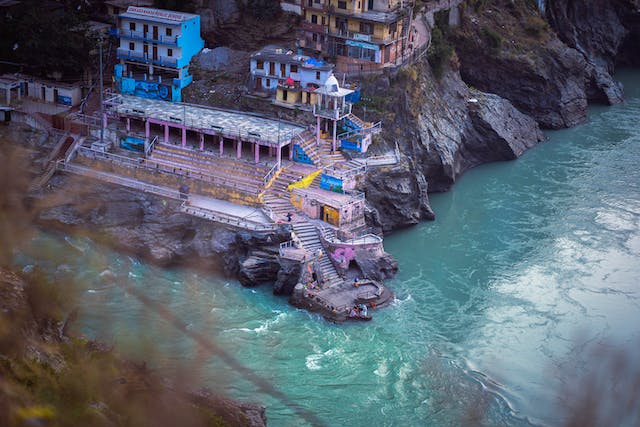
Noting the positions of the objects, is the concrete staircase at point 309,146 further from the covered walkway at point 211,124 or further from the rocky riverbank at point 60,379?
the rocky riverbank at point 60,379

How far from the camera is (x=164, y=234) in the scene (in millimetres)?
44281

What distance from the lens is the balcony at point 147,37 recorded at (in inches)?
2041

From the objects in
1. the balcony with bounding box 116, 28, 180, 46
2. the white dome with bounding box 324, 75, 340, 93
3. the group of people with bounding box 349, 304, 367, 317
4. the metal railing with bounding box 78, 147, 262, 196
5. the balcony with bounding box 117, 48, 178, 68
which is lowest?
the group of people with bounding box 349, 304, 367, 317

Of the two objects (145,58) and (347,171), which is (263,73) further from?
(347,171)

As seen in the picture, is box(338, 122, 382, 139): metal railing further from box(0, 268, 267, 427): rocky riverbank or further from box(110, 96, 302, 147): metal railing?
box(0, 268, 267, 427): rocky riverbank

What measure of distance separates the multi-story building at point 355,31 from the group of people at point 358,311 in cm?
1626

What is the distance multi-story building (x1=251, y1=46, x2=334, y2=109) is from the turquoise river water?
898 centimetres

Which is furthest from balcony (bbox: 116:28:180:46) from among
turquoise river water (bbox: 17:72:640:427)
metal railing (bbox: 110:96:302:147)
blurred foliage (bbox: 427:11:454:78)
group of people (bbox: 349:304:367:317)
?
A: group of people (bbox: 349:304:367:317)

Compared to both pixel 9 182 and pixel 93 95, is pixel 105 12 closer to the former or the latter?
pixel 93 95

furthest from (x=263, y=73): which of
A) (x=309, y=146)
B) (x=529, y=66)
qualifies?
(x=529, y=66)

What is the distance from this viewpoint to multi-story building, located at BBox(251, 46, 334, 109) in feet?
162

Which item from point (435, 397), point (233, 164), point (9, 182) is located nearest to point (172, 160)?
point (233, 164)

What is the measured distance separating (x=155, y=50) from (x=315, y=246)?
16.6 meters

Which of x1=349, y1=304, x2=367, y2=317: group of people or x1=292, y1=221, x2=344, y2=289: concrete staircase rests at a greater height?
x1=292, y1=221, x2=344, y2=289: concrete staircase
